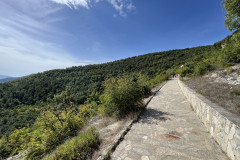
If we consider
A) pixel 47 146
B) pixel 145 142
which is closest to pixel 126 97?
pixel 145 142

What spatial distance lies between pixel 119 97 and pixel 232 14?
9.14 metres

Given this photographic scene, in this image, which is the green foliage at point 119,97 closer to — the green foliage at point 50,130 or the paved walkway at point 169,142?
the paved walkway at point 169,142

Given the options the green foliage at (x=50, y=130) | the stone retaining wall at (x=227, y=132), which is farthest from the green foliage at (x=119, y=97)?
the stone retaining wall at (x=227, y=132)

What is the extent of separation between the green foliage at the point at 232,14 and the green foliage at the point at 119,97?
26.7 feet

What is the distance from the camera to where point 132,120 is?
127 inches

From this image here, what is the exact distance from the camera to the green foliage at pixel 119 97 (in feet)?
12.0

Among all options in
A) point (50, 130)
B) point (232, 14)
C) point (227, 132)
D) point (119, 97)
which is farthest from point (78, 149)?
point (232, 14)

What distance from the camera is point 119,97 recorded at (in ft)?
12.0

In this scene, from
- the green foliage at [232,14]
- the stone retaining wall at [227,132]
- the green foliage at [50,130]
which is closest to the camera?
the stone retaining wall at [227,132]

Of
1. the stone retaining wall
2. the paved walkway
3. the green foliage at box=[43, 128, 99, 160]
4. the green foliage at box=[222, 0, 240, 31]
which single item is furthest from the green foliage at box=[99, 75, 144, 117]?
the green foliage at box=[222, 0, 240, 31]

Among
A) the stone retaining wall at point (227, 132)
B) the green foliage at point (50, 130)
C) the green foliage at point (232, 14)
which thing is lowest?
the green foliage at point (50, 130)

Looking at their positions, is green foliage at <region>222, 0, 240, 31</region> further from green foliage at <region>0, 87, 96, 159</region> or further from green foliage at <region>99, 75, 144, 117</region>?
green foliage at <region>0, 87, 96, 159</region>

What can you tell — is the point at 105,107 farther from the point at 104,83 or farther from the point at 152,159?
the point at 152,159

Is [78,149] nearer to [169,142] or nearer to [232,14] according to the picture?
[169,142]
